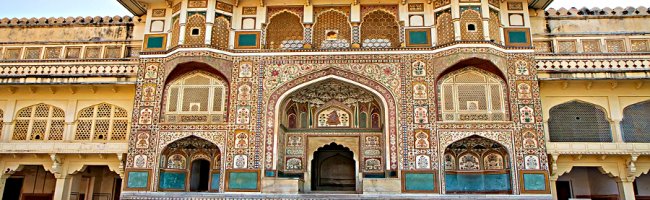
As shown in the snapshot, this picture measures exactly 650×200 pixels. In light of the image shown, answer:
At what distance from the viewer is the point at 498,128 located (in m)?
12.3

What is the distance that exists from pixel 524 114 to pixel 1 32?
15.7m

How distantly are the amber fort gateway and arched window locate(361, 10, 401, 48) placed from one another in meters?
0.04

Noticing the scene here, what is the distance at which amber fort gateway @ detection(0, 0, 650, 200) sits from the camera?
40.6 ft

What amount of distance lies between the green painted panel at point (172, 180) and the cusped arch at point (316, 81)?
2.58 m

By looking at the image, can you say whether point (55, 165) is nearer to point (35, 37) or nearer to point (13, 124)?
point (13, 124)

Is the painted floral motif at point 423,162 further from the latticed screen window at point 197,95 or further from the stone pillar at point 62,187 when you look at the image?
the stone pillar at point 62,187

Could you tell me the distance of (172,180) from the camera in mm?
13188

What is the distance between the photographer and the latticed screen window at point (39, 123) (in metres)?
14.0

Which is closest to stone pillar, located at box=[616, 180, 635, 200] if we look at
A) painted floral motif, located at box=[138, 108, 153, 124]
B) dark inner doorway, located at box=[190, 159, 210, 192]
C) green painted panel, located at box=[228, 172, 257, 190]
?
green painted panel, located at box=[228, 172, 257, 190]

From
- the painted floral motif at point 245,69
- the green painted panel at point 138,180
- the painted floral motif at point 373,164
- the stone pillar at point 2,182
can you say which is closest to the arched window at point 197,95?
the painted floral motif at point 245,69

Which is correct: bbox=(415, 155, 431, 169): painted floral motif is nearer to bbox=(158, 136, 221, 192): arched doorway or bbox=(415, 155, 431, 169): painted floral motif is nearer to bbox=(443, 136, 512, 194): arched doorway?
bbox=(443, 136, 512, 194): arched doorway

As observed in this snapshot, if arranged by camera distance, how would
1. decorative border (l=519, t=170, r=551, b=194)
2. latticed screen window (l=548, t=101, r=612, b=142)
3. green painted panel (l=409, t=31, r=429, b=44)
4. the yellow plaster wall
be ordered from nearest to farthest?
decorative border (l=519, t=170, r=551, b=194), latticed screen window (l=548, t=101, r=612, b=142), green painted panel (l=409, t=31, r=429, b=44), the yellow plaster wall

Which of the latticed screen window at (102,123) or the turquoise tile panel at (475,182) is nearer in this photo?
the turquoise tile panel at (475,182)

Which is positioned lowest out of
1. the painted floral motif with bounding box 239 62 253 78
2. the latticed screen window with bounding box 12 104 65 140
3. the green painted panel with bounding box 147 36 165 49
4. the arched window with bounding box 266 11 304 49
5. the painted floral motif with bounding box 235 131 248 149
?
the painted floral motif with bounding box 235 131 248 149
